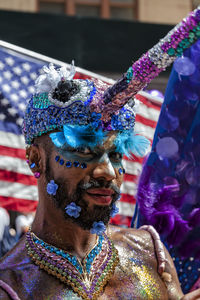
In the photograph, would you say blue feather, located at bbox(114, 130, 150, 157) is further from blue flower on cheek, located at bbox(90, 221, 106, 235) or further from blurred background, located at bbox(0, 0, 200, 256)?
blurred background, located at bbox(0, 0, 200, 256)

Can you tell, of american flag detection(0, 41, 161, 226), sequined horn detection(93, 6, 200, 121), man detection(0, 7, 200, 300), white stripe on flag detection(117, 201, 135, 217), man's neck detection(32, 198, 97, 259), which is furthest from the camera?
white stripe on flag detection(117, 201, 135, 217)

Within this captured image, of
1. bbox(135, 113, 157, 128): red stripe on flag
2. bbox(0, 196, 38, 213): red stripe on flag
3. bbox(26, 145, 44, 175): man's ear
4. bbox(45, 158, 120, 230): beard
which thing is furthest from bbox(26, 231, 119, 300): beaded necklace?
bbox(135, 113, 157, 128): red stripe on flag

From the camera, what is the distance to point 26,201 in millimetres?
3609

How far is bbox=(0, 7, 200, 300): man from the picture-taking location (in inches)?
93.5

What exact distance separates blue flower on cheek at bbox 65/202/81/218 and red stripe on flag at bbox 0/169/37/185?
123 centimetres

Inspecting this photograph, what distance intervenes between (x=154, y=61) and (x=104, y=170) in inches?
21.0

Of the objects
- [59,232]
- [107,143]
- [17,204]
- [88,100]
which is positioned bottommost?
[17,204]

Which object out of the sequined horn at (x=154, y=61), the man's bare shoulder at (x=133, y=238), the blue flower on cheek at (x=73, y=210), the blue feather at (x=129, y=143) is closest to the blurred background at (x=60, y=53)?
the sequined horn at (x=154, y=61)

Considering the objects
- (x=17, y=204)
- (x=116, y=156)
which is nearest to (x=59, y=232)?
(x=116, y=156)

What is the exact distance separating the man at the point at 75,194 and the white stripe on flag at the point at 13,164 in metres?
0.96

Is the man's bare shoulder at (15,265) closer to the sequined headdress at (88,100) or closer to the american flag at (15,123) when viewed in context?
the sequined headdress at (88,100)

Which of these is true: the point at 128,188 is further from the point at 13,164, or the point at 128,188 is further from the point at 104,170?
the point at 104,170

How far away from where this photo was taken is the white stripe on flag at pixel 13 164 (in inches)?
140

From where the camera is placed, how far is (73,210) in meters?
2.39
